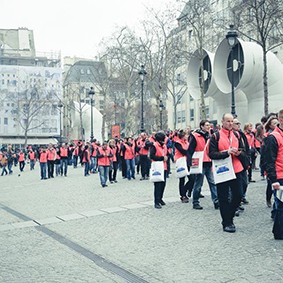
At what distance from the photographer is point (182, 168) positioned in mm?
10602

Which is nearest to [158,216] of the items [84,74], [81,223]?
[81,223]

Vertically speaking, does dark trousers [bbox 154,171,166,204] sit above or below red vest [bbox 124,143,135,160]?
below

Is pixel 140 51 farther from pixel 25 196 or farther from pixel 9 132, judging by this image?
pixel 9 132

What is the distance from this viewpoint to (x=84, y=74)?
98.9 m

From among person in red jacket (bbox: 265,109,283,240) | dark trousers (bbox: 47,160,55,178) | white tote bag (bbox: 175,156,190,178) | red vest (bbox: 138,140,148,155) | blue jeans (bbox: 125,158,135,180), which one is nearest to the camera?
person in red jacket (bbox: 265,109,283,240)

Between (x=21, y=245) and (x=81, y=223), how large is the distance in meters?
1.84

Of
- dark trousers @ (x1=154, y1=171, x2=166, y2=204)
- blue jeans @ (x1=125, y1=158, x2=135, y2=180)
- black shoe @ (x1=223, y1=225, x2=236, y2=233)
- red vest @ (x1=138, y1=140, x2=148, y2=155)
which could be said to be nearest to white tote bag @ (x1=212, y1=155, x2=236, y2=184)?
black shoe @ (x1=223, y1=225, x2=236, y2=233)

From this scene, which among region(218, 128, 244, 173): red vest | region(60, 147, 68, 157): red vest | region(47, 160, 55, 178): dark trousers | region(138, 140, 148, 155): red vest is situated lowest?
region(47, 160, 55, 178): dark trousers

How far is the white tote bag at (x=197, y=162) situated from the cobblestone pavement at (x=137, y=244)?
885 mm

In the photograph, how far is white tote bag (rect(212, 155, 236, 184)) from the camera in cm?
749

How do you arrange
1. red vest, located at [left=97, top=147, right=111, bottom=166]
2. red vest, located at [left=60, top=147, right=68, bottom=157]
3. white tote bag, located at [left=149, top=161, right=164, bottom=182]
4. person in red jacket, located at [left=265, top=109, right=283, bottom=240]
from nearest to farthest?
person in red jacket, located at [left=265, top=109, right=283, bottom=240]
white tote bag, located at [left=149, top=161, right=164, bottom=182]
red vest, located at [left=97, top=147, right=111, bottom=166]
red vest, located at [left=60, top=147, right=68, bottom=157]

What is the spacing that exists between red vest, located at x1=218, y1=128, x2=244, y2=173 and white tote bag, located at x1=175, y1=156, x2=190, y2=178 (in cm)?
281

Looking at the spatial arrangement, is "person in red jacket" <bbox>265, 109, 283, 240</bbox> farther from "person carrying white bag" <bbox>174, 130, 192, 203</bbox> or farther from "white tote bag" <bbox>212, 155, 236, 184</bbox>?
"person carrying white bag" <bbox>174, 130, 192, 203</bbox>

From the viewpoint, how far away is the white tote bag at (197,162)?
9711 millimetres
